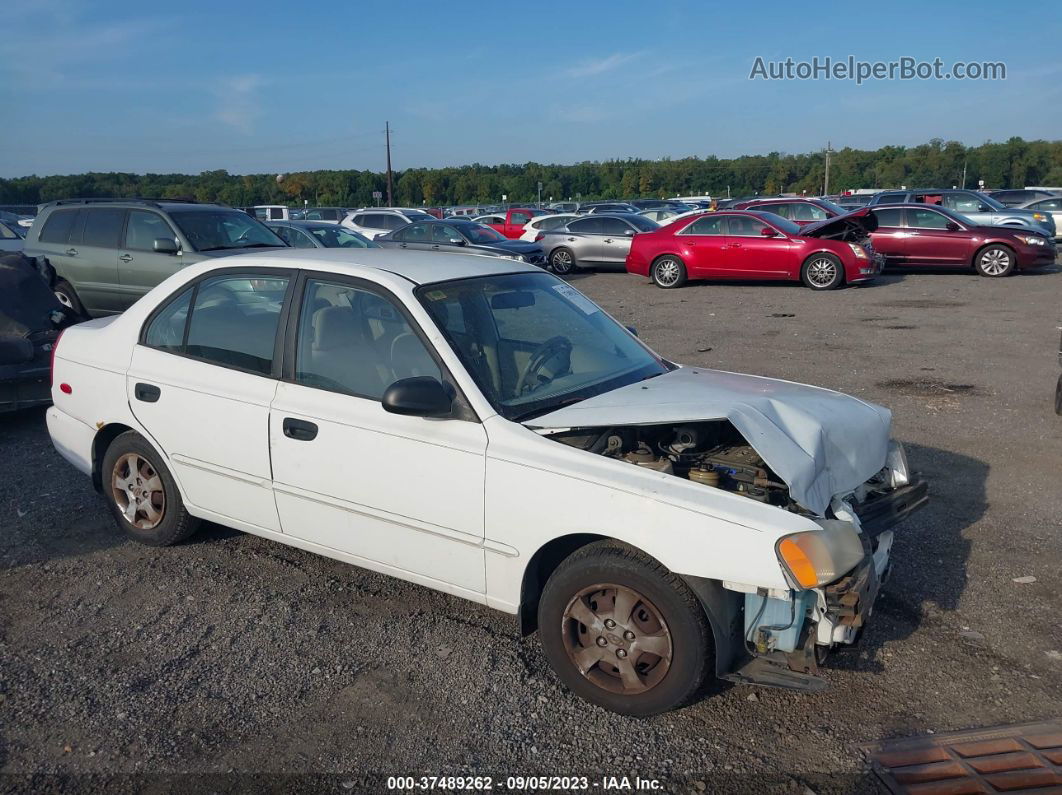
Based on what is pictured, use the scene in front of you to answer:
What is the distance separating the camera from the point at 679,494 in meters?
3.35

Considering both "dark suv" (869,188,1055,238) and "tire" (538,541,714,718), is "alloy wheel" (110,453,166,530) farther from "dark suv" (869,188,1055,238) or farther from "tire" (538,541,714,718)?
"dark suv" (869,188,1055,238)

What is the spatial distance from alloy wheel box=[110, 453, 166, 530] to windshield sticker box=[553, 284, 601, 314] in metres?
2.44

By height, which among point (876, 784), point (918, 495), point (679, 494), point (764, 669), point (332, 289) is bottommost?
point (876, 784)

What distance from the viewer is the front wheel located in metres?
19.2

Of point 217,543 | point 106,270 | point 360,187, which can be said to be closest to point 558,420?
point 217,543

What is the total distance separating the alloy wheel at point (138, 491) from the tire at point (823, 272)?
15.3 meters

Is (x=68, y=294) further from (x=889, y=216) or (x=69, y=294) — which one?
(x=889, y=216)

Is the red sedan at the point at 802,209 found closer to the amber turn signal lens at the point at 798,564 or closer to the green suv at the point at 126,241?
the green suv at the point at 126,241

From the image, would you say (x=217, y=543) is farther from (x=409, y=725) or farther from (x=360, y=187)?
(x=360, y=187)

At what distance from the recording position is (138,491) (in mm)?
5129

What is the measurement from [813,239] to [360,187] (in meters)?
69.9

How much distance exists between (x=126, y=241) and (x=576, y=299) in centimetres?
886

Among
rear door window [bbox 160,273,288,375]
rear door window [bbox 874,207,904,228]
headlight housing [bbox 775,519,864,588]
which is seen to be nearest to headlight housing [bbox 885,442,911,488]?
headlight housing [bbox 775,519,864,588]

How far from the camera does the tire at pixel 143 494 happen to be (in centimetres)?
498
